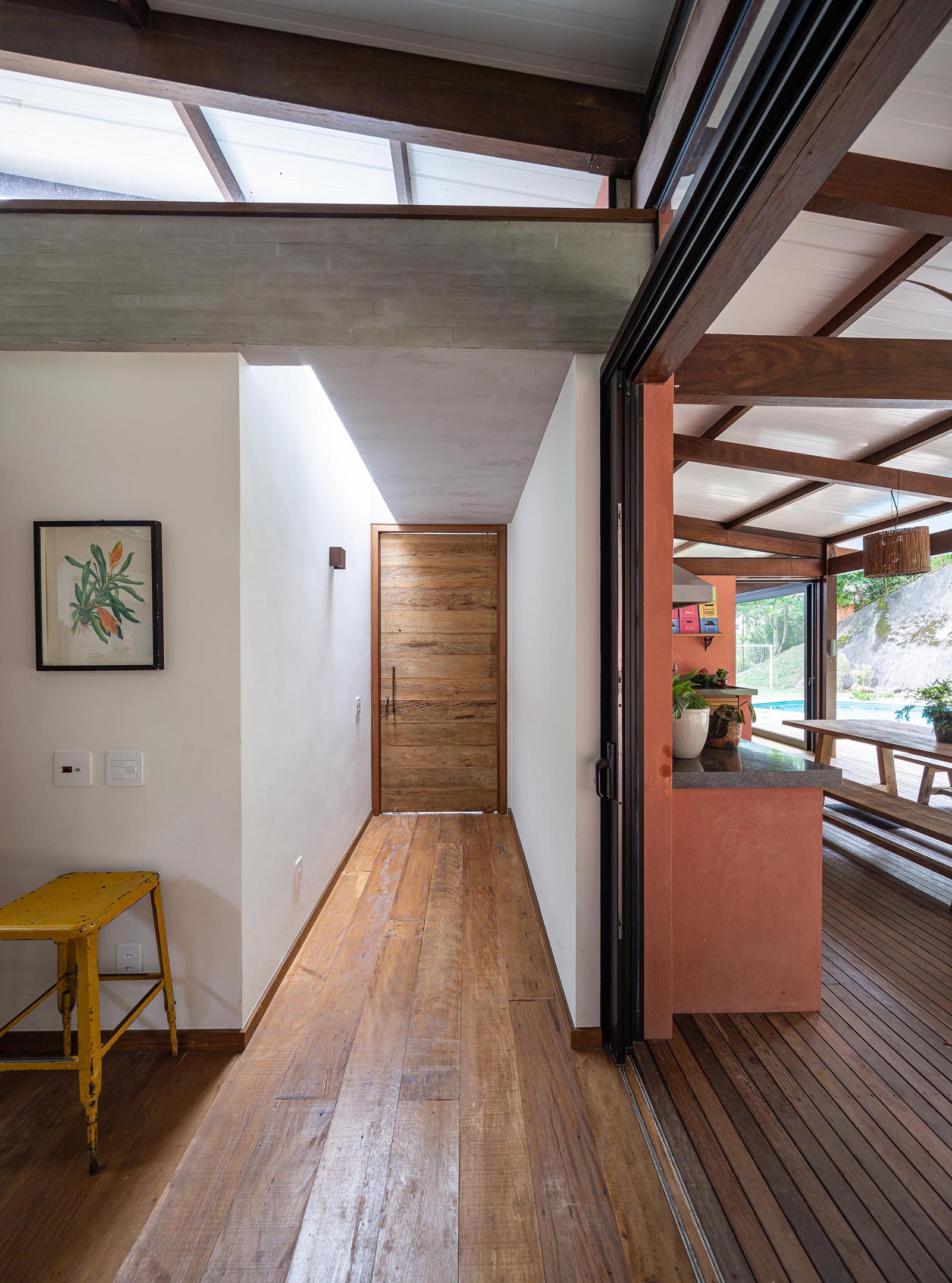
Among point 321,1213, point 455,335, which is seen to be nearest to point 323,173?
point 455,335

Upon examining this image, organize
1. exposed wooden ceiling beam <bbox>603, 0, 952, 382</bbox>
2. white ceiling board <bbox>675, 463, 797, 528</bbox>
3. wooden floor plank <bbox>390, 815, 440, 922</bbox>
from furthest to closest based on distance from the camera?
white ceiling board <bbox>675, 463, 797, 528</bbox> < wooden floor plank <bbox>390, 815, 440, 922</bbox> < exposed wooden ceiling beam <bbox>603, 0, 952, 382</bbox>

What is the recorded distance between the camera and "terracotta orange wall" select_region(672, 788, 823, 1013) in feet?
6.91

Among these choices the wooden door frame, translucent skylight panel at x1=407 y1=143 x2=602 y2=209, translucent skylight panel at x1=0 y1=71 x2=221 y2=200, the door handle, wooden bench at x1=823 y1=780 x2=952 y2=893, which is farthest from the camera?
the wooden door frame

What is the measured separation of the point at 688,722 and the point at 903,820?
1.98 metres

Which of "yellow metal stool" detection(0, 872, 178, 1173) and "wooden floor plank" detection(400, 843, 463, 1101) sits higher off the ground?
"yellow metal stool" detection(0, 872, 178, 1173)

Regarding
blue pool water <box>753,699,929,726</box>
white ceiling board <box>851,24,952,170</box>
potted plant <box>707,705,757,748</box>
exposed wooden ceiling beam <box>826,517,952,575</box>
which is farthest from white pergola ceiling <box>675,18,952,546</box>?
blue pool water <box>753,699,929,726</box>

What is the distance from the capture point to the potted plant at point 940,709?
3.77 m

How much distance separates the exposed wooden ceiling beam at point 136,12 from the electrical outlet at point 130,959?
294 centimetres

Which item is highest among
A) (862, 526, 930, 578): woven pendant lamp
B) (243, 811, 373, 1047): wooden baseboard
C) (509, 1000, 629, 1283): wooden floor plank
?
(862, 526, 930, 578): woven pendant lamp

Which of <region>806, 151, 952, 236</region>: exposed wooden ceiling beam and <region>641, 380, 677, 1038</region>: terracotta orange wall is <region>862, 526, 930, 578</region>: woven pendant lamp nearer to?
<region>806, 151, 952, 236</region>: exposed wooden ceiling beam

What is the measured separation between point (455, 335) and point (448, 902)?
2.60 metres

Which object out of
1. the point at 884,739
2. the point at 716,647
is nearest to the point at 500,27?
the point at 884,739

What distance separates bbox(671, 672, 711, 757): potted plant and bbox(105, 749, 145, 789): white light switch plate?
1876 mm

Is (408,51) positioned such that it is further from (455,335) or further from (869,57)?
(869,57)
